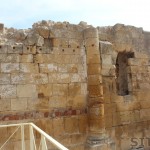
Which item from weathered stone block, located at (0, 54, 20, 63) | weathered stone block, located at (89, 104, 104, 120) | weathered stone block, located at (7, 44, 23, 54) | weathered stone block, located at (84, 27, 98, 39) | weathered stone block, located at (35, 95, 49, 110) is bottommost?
weathered stone block, located at (89, 104, 104, 120)

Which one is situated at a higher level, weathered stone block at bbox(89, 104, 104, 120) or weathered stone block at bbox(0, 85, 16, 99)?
weathered stone block at bbox(0, 85, 16, 99)

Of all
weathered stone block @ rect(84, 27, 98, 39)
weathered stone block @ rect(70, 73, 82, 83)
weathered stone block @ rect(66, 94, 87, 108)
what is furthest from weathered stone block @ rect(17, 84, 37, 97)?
weathered stone block @ rect(84, 27, 98, 39)

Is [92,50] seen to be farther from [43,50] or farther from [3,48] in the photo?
[3,48]

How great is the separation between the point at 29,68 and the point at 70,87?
1.34 metres

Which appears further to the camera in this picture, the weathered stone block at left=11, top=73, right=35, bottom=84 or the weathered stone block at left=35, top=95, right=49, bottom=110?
the weathered stone block at left=35, top=95, right=49, bottom=110

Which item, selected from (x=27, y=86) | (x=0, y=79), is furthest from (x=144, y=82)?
(x=0, y=79)

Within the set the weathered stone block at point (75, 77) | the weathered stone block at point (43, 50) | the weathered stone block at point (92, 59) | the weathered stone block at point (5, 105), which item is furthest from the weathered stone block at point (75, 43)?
the weathered stone block at point (5, 105)

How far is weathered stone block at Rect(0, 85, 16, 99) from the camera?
677cm

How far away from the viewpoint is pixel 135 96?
9.17m

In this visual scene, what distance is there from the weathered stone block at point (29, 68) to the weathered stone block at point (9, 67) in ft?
0.44

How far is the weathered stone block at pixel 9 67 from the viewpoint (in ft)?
22.5

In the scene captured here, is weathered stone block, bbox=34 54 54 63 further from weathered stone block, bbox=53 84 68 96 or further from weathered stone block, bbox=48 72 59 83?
weathered stone block, bbox=53 84 68 96

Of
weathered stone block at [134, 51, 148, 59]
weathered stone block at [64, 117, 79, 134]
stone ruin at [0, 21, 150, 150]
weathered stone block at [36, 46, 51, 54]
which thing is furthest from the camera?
weathered stone block at [134, 51, 148, 59]

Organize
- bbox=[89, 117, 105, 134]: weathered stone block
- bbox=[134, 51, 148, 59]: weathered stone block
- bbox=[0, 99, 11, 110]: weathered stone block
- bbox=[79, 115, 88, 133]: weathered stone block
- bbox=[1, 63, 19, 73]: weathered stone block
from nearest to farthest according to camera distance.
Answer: bbox=[0, 99, 11, 110]: weathered stone block < bbox=[1, 63, 19, 73]: weathered stone block < bbox=[89, 117, 105, 134]: weathered stone block < bbox=[79, 115, 88, 133]: weathered stone block < bbox=[134, 51, 148, 59]: weathered stone block
